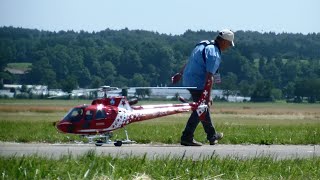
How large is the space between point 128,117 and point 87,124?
657 millimetres

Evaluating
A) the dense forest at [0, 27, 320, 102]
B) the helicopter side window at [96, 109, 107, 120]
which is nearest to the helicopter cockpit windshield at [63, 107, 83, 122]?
the helicopter side window at [96, 109, 107, 120]

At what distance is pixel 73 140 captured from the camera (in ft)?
45.2

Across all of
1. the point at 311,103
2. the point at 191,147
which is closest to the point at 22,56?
the point at 311,103

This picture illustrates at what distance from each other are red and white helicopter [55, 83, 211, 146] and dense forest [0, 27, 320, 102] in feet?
35.0

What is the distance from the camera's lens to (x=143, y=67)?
49344 millimetres

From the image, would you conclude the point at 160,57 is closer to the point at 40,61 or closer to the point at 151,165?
the point at 40,61

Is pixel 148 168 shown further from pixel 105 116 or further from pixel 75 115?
pixel 75 115

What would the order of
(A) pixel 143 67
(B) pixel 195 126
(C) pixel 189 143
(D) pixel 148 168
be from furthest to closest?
(A) pixel 143 67 < (B) pixel 195 126 < (C) pixel 189 143 < (D) pixel 148 168

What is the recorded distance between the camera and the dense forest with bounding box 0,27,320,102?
37.1 meters

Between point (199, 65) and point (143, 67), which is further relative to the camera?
point (143, 67)

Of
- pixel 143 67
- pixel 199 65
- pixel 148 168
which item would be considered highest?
pixel 199 65

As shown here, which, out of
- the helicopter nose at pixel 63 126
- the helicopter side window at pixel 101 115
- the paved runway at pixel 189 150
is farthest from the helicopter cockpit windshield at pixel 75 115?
the paved runway at pixel 189 150

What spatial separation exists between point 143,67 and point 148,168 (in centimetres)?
4085

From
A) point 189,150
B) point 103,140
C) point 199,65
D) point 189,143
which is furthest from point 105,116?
point 189,150
